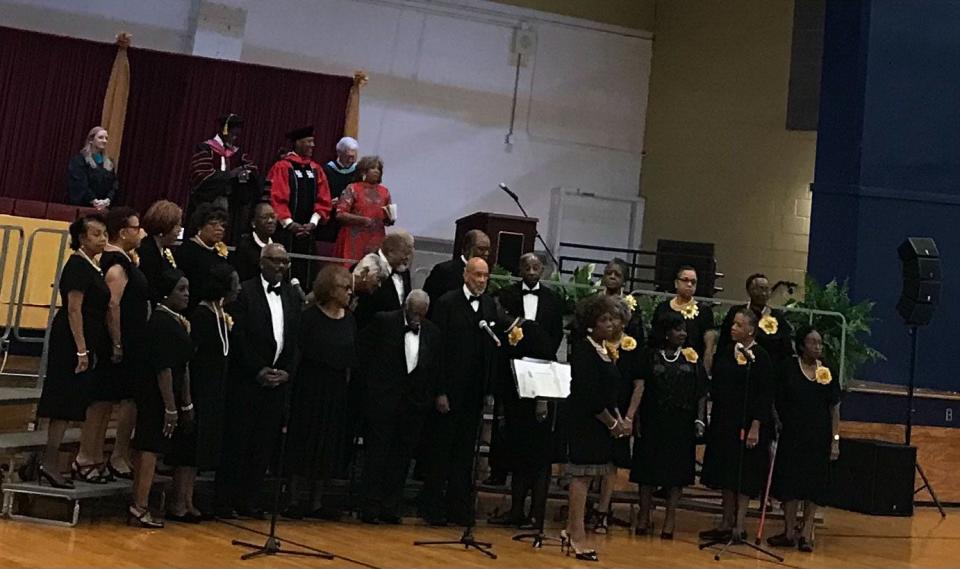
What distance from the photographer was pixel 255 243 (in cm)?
828

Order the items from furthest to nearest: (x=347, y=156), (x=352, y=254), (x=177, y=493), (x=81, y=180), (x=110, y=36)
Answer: (x=110, y=36)
(x=81, y=180)
(x=347, y=156)
(x=352, y=254)
(x=177, y=493)

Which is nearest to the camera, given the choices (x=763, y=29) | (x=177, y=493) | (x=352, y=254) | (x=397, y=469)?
(x=177, y=493)

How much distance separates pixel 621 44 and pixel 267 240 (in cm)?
961

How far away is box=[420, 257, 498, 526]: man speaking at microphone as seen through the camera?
7945mm

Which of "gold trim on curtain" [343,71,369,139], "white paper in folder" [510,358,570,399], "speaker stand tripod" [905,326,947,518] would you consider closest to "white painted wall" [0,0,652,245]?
"gold trim on curtain" [343,71,369,139]

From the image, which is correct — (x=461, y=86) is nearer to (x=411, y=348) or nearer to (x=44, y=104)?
(x=44, y=104)

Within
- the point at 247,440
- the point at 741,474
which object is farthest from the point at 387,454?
the point at 741,474

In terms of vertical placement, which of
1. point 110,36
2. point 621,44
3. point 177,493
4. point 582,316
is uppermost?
point 621,44

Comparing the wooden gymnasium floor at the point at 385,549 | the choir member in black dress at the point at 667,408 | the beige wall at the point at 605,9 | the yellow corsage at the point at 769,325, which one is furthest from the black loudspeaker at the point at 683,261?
the choir member in black dress at the point at 667,408

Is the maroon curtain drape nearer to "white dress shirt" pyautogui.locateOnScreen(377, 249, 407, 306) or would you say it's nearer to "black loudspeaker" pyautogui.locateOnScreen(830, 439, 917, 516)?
"white dress shirt" pyautogui.locateOnScreen(377, 249, 407, 306)

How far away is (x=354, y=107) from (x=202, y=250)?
722 centimetres

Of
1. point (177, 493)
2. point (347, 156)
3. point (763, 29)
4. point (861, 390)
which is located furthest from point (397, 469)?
point (763, 29)

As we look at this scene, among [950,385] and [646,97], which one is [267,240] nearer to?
[950,385]

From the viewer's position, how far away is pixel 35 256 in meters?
9.92
